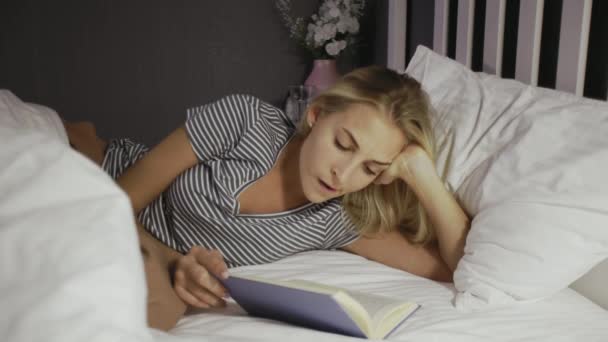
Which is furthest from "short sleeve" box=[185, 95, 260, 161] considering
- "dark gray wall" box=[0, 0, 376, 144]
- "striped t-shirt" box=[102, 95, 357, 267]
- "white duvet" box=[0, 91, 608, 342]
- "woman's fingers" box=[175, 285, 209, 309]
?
"dark gray wall" box=[0, 0, 376, 144]

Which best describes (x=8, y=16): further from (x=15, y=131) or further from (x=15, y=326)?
(x=15, y=326)

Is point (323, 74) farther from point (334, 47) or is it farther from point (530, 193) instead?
point (530, 193)

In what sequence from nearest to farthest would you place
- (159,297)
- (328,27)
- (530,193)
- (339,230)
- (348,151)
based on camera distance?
1. (159,297)
2. (530,193)
3. (348,151)
4. (339,230)
5. (328,27)

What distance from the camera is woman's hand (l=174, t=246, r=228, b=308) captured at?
812 millimetres

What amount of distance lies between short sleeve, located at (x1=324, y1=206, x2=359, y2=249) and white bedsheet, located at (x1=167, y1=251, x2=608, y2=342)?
0.39ft

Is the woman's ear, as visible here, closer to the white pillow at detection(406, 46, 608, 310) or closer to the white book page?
the white pillow at detection(406, 46, 608, 310)

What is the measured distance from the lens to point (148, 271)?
32.2 inches

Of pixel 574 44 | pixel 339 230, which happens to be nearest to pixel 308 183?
pixel 339 230

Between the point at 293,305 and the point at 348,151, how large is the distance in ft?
1.38

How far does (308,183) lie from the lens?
3.54ft

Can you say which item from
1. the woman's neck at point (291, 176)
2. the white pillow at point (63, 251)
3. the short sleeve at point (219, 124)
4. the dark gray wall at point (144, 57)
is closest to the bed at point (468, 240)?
the white pillow at point (63, 251)

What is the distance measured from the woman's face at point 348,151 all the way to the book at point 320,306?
30cm

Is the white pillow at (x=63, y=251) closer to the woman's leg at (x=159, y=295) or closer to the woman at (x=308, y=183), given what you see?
the woman's leg at (x=159, y=295)

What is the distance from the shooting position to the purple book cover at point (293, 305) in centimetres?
67
